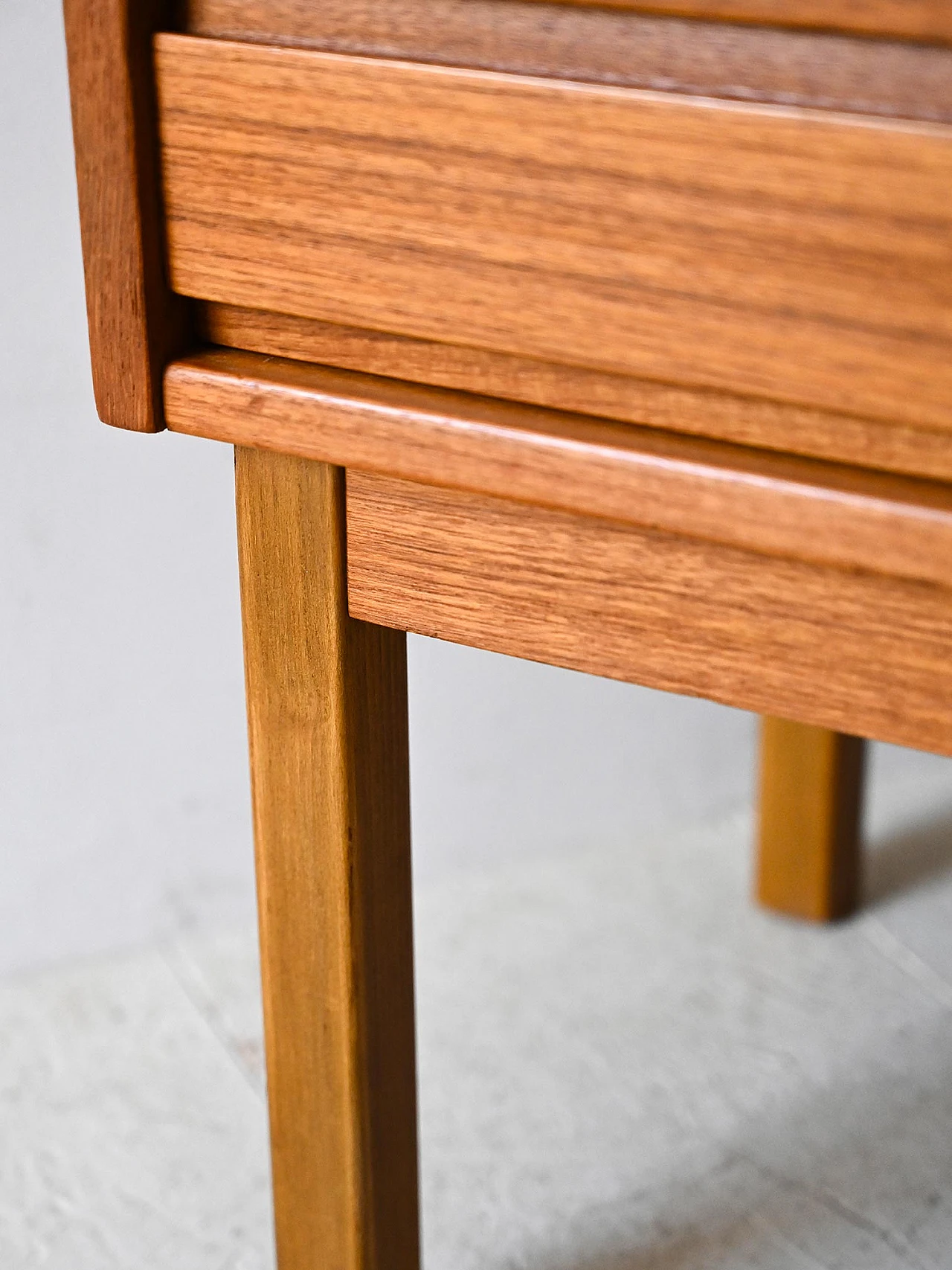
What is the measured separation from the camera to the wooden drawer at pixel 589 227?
0.43m

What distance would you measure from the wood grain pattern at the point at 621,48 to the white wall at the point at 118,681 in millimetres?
498

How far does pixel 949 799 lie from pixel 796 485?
962mm

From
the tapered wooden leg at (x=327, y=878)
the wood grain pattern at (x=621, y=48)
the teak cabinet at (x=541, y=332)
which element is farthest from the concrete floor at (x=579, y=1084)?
the wood grain pattern at (x=621, y=48)

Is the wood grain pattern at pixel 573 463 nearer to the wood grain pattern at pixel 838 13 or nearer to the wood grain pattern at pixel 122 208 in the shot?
the wood grain pattern at pixel 122 208

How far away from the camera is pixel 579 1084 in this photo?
1.00 meters

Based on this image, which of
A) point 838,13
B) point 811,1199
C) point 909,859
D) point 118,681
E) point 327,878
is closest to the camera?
point 838,13

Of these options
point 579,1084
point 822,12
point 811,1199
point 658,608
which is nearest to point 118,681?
point 579,1084

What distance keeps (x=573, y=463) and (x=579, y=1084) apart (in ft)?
1.97

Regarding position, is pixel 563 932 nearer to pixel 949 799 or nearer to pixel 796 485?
pixel 949 799

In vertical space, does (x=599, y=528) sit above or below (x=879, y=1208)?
above

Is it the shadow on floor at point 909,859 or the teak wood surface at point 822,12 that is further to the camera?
the shadow on floor at point 909,859

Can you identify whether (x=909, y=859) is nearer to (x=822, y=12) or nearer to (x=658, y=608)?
(x=658, y=608)

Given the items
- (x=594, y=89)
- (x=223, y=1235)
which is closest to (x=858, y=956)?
(x=223, y=1235)

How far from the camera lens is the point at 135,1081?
1.01 meters
